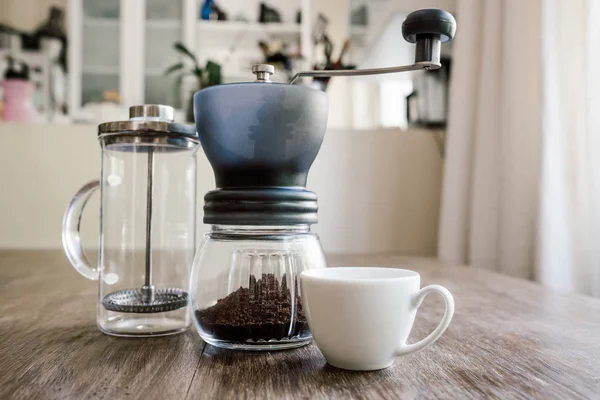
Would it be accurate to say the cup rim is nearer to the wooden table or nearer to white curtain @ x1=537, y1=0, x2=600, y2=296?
the wooden table

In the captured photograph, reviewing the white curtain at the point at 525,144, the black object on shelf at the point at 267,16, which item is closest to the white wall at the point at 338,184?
the white curtain at the point at 525,144

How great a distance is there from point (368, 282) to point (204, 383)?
14cm

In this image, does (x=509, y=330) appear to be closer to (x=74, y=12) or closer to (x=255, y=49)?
(x=255, y=49)

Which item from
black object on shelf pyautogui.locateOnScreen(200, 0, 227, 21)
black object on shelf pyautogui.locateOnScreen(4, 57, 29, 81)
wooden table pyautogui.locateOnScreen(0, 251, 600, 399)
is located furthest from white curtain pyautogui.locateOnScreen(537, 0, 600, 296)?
black object on shelf pyautogui.locateOnScreen(4, 57, 29, 81)

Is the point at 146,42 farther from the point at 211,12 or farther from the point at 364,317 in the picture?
the point at 364,317

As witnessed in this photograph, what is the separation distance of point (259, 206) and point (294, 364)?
14cm

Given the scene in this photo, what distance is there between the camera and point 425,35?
1.59 ft

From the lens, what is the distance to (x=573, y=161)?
4.73ft

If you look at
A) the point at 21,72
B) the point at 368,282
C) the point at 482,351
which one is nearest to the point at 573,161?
the point at 482,351

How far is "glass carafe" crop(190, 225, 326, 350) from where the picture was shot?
0.50 metres

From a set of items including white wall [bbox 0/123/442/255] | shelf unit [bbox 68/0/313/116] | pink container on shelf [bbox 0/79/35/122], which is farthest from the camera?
shelf unit [bbox 68/0/313/116]

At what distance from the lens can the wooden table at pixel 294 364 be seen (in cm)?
39

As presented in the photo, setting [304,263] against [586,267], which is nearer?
[304,263]

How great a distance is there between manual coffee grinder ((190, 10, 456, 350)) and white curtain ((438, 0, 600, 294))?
107 centimetres
